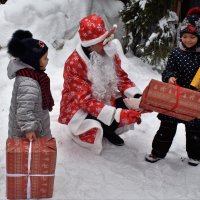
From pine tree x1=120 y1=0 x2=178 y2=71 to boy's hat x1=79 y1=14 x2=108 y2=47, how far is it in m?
2.49

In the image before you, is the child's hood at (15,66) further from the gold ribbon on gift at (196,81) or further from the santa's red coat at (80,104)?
the gold ribbon on gift at (196,81)

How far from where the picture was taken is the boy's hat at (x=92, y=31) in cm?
362

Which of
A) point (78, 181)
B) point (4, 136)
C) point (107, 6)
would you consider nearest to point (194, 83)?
point (78, 181)

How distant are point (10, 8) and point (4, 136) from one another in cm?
303

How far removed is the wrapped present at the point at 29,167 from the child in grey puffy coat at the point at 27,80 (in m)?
0.14

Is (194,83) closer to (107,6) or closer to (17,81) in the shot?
(17,81)

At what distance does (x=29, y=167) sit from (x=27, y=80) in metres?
0.70

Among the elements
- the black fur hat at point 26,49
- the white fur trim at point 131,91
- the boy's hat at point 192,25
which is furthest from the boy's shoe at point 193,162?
the black fur hat at point 26,49

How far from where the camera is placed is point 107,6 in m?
6.72

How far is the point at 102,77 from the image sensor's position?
3.85 metres

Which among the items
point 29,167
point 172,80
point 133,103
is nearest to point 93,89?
point 133,103

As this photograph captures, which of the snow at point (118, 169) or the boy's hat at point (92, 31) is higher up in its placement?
the boy's hat at point (92, 31)

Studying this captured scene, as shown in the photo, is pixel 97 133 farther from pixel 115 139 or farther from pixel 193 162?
pixel 193 162

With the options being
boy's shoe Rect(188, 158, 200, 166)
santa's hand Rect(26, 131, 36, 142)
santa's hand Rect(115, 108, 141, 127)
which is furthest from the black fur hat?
boy's shoe Rect(188, 158, 200, 166)
